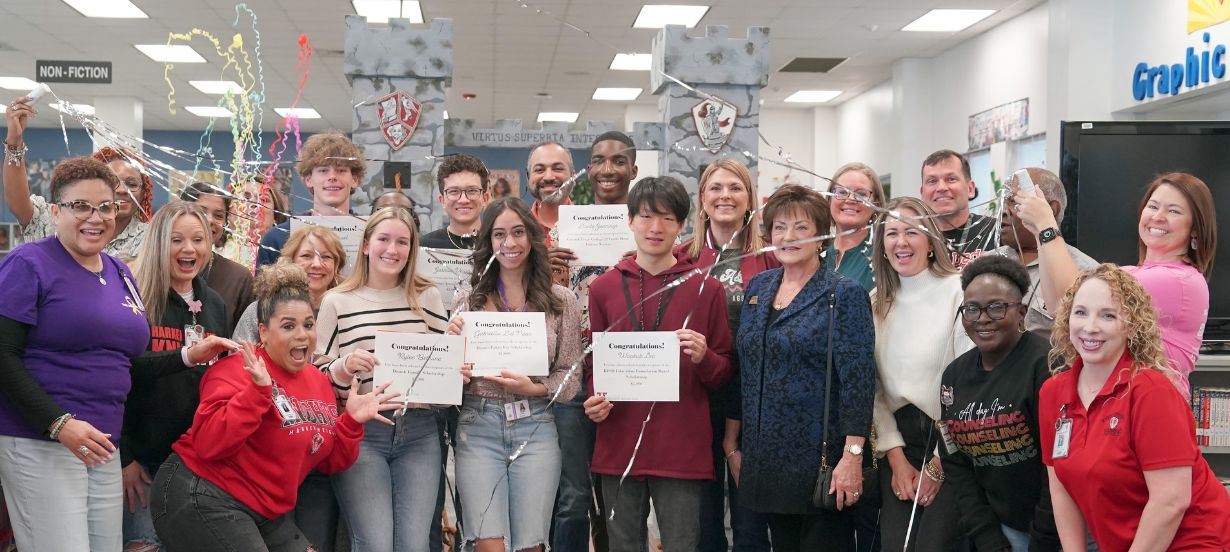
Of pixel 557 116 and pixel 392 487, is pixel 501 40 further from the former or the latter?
pixel 392 487

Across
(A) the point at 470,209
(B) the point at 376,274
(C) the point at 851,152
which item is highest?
(C) the point at 851,152

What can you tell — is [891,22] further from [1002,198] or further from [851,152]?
[1002,198]

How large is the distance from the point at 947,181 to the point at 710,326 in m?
1.26

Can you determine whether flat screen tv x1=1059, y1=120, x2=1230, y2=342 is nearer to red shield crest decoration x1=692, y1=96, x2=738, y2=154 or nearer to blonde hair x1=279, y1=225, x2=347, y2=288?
red shield crest decoration x1=692, y1=96, x2=738, y2=154

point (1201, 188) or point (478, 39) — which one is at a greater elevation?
point (478, 39)

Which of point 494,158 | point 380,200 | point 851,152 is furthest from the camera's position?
point 494,158

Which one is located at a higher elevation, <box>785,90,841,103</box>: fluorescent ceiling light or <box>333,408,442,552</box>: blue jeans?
<box>785,90,841,103</box>: fluorescent ceiling light

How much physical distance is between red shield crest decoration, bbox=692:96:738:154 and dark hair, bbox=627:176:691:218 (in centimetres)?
204

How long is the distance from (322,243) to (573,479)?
3.93 feet

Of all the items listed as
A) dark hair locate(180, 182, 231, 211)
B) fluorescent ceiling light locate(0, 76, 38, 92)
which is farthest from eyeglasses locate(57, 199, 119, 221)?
fluorescent ceiling light locate(0, 76, 38, 92)

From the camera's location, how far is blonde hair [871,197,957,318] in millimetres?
2902

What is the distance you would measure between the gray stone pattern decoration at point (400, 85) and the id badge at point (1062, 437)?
10.8ft

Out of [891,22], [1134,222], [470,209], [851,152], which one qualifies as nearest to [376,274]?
[470,209]

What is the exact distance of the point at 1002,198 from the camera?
281 centimetres
